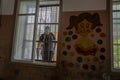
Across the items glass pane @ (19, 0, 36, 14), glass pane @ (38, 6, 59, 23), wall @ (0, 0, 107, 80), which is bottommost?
wall @ (0, 0, 107, 80)

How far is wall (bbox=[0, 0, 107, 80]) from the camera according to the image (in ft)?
11.5

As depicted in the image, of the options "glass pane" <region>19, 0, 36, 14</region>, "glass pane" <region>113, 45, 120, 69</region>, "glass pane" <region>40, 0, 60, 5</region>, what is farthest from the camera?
"glass pane" <region>19, 0, 36, 14</region>

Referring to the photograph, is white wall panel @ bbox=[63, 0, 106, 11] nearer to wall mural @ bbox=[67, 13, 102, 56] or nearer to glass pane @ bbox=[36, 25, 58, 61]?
wall mural @ bbox=[67, 13, 102, 56]

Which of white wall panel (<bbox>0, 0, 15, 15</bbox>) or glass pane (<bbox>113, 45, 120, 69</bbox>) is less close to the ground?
white wall panel (<bbox>0, 0, 15, 15</bbox>)

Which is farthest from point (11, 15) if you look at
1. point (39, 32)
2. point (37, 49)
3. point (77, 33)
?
point (77, 33)

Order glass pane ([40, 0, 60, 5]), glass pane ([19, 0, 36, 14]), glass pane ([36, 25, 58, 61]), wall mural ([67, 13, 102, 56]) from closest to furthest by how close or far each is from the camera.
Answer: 1. wall mural ([67, 13, 102, 56])
2. glass pane ([36, 25, 58, 61])
3. glass pane ([40, 0, 60, 5])
4. glass pane ([19, 0, 36, 14])

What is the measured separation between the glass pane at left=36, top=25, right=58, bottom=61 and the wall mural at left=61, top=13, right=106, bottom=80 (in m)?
0.34

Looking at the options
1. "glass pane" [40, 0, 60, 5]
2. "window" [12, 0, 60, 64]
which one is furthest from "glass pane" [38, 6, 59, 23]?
"glass pane" [40, 0, 60, 5]

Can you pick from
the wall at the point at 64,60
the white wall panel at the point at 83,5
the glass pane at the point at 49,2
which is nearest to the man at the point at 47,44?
the wall at the point at 64,60

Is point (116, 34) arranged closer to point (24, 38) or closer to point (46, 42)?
point (46, 42)

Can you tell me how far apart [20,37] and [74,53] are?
5.30 feet

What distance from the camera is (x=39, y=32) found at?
4.18 metres

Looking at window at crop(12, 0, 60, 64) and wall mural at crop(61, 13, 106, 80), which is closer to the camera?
wall mural at crop(61, 13, 106, 80)

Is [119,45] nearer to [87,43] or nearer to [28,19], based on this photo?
[87,43]
